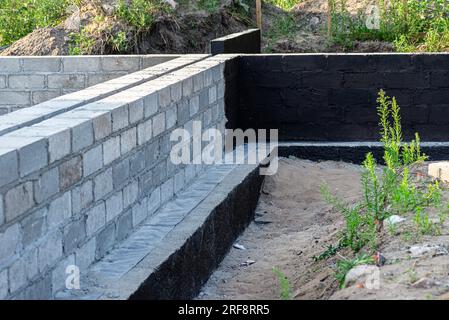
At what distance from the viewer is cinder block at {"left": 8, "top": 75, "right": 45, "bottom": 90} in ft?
29.0

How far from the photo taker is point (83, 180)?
4863mm

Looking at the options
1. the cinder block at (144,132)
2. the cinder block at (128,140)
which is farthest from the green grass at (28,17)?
Result: the cinder block at (128,140)

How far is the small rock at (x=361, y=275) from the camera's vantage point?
16.1 ft

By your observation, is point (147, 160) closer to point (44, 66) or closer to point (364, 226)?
point (364, 226)

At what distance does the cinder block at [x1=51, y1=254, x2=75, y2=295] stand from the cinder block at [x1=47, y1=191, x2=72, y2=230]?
21 centimetres

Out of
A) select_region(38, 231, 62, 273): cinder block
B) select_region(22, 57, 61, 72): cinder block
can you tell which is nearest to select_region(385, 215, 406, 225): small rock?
select_region(38, 231, 62, 273): cinder block

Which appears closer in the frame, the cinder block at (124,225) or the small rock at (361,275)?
the small rock at (361,275)

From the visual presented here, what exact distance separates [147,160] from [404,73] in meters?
3.50

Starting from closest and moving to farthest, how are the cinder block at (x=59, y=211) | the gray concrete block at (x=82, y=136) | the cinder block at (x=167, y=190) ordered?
the cinder block at (x=59, y=211)
the gray concrete block at (x=82, y=136)
the cinder block at (x=167, y=190)

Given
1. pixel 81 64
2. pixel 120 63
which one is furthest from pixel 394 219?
pixel 81 64

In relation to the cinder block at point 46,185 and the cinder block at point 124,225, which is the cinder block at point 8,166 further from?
the cinder block at point 124,225

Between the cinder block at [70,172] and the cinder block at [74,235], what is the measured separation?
22 centimetres

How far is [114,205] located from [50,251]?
93 centimetres

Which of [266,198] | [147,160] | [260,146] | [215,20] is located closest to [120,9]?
[215,20]
